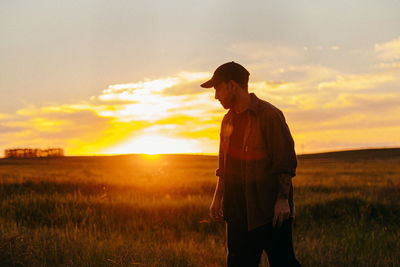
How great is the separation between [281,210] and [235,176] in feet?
1.82

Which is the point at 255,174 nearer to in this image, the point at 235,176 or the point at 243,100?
the point at 235,176

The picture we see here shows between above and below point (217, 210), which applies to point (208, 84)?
Answer: above

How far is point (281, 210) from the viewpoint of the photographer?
340cm

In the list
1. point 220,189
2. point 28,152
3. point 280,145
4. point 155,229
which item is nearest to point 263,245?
point 220,189

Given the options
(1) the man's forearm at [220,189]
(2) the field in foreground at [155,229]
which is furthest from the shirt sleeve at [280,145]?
(2) the field in foreground at [155,229]

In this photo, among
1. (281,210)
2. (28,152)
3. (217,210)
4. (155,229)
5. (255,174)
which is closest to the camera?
(281,210)

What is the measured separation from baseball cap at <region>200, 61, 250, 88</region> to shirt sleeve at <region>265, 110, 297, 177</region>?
386 millimetres

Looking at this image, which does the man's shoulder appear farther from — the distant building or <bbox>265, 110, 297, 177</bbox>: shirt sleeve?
the distant building

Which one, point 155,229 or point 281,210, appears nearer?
point 281,210

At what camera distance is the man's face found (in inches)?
142

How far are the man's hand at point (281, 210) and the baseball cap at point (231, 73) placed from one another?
3.47 feet

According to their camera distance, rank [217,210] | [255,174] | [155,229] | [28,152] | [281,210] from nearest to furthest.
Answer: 1. [281,210]
2. [255,174]
3. [217,210]
4. [155,229]
5. [28,152]

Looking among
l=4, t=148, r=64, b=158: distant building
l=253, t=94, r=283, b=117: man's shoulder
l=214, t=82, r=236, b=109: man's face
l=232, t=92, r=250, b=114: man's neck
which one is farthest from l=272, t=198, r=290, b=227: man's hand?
l=4, t=148, r=64, b=158: distant building

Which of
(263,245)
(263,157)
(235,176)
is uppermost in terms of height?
(263,157)
